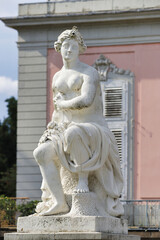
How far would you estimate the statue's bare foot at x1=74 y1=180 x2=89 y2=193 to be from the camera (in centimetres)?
1080

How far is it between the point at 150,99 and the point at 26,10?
4.35 m

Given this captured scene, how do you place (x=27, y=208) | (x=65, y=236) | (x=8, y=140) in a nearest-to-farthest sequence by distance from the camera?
(x=65, y=236)
(x=27, y=208)
(x=8, y=140)

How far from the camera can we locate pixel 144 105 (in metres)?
24.7

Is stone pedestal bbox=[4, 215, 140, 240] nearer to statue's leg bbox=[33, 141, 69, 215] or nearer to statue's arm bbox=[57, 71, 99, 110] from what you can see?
statue's leg bbox=[33, 141, 69, 215]

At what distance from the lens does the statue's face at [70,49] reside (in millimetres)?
11438

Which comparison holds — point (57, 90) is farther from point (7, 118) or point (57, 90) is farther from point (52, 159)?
point (7, 118)

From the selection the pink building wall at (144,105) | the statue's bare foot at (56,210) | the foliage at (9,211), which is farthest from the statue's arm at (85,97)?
the pink building wall at (144,105)

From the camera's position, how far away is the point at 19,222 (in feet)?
35.7

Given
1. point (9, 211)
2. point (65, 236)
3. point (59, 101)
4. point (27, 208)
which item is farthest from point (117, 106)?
point (65, 236)

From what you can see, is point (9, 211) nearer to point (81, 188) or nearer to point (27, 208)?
point (27, 208)

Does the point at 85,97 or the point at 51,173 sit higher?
the point at 85,97

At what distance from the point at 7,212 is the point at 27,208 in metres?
1.20

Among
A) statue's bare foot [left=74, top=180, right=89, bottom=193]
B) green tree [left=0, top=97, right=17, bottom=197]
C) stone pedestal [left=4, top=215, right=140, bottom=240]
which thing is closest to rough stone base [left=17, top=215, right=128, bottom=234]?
stone pedestal [left=4, top=215, right=140, bottom=240]

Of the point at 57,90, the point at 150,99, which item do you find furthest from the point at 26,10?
the point at 57,90
